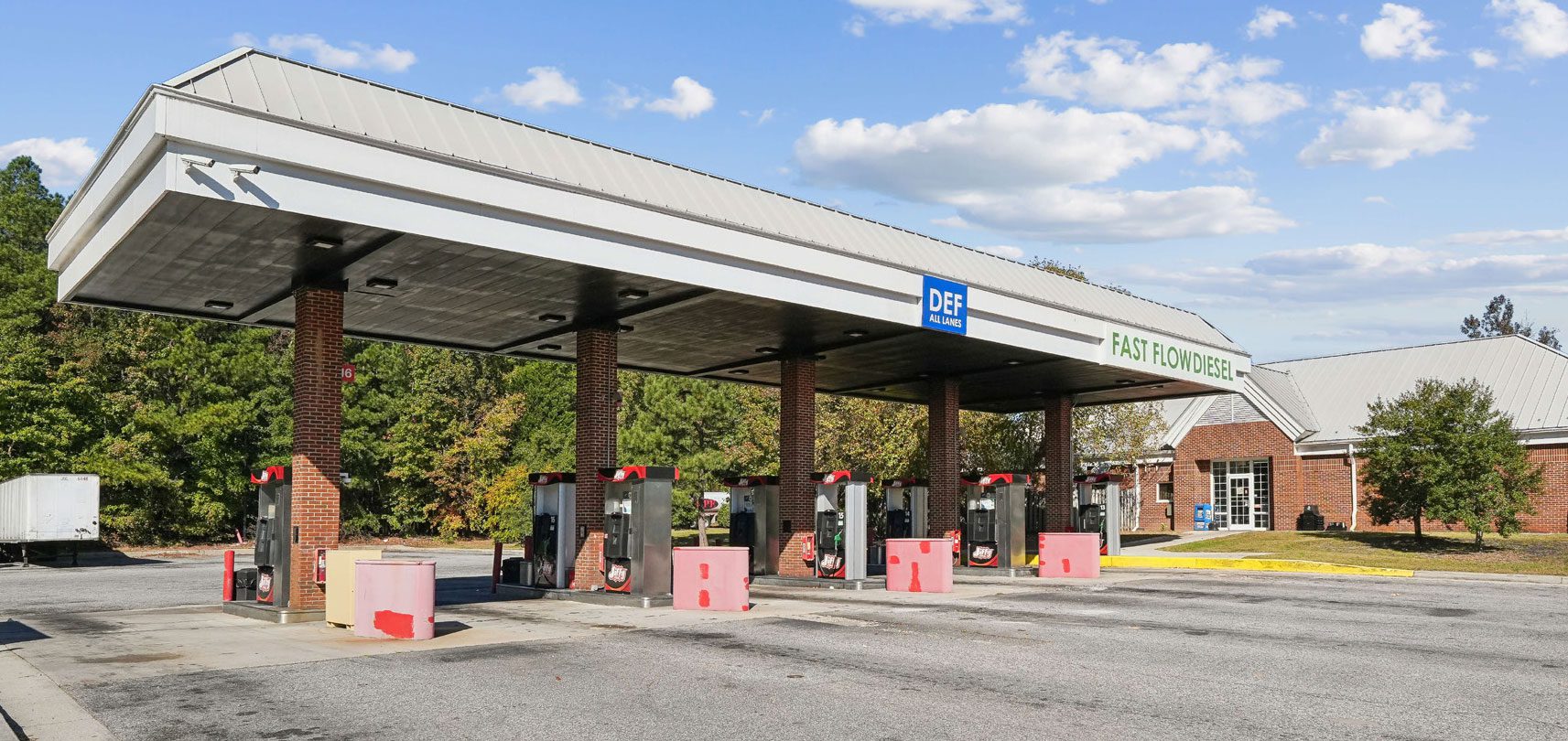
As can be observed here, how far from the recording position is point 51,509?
111 feet

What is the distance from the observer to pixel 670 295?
2017 cm

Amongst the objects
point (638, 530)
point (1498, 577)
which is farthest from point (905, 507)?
point (1498, 577)

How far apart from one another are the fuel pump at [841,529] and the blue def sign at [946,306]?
3.61 meters

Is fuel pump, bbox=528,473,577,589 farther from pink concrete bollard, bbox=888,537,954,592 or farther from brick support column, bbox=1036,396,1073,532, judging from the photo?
brick support column, bbox=1036,396,1073,532

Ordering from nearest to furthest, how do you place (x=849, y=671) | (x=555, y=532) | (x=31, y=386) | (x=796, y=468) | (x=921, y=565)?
(x=849, y=671) → (x=555, y=532) → (x=921, y=565) → (x=796, y=468) → (x=31, y=386)

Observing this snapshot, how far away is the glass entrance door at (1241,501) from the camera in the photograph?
44.0 metres

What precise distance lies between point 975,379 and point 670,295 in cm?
1373

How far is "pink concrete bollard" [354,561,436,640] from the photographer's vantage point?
1441 cm

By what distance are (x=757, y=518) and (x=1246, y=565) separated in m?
12.3

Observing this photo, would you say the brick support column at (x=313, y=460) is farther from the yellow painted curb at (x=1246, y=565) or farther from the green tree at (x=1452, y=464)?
the green tree at (x=1452, y=464)

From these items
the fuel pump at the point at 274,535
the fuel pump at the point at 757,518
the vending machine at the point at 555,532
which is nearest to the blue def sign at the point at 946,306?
the fuel pump at the point at 757,518

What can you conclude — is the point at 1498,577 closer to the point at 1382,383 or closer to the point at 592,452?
the point at 592,452

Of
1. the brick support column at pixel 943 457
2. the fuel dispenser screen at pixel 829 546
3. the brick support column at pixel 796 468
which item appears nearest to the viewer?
the fuel dispenser screen at pixel 829 546

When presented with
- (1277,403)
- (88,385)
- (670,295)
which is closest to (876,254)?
(670,295)
